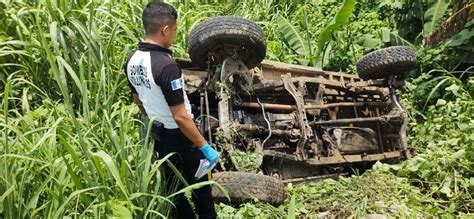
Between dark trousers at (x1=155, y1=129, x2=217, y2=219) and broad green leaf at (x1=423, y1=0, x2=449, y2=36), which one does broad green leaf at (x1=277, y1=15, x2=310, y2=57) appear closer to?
broad green leaf at (x1=423, y1=0, x2=449, y2=36)

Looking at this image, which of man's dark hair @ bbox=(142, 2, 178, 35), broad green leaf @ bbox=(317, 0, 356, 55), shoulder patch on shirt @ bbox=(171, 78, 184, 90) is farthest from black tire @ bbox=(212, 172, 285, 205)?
broad green leaf @ bbox=(317, 0, 356, 55)

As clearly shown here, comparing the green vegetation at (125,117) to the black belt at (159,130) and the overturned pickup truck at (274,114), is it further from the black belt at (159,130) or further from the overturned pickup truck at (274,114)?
the overturned pickup truck at (274,114)

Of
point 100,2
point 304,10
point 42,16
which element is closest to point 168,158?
point 42,16

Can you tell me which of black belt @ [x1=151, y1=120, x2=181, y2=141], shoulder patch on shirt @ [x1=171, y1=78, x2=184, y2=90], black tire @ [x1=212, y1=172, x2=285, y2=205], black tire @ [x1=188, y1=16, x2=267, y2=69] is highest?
black tire @ [x1=188, y1=16, x2=267, y2=69]

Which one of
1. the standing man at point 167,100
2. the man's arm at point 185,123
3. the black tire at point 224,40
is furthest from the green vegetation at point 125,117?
the black tire at point 224,40

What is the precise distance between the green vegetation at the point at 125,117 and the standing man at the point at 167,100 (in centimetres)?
15

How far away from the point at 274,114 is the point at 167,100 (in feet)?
6.27

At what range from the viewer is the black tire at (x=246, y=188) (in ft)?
12.2

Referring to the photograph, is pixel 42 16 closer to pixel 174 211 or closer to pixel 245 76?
pixel 245 76

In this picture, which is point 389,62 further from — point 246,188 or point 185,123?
point 185,123

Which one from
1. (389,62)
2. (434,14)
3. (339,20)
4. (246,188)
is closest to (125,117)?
(246,188)

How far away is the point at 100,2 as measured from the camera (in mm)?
5504

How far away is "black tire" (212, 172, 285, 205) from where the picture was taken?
3715mm

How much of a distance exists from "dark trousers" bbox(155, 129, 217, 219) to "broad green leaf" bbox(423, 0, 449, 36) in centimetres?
428
